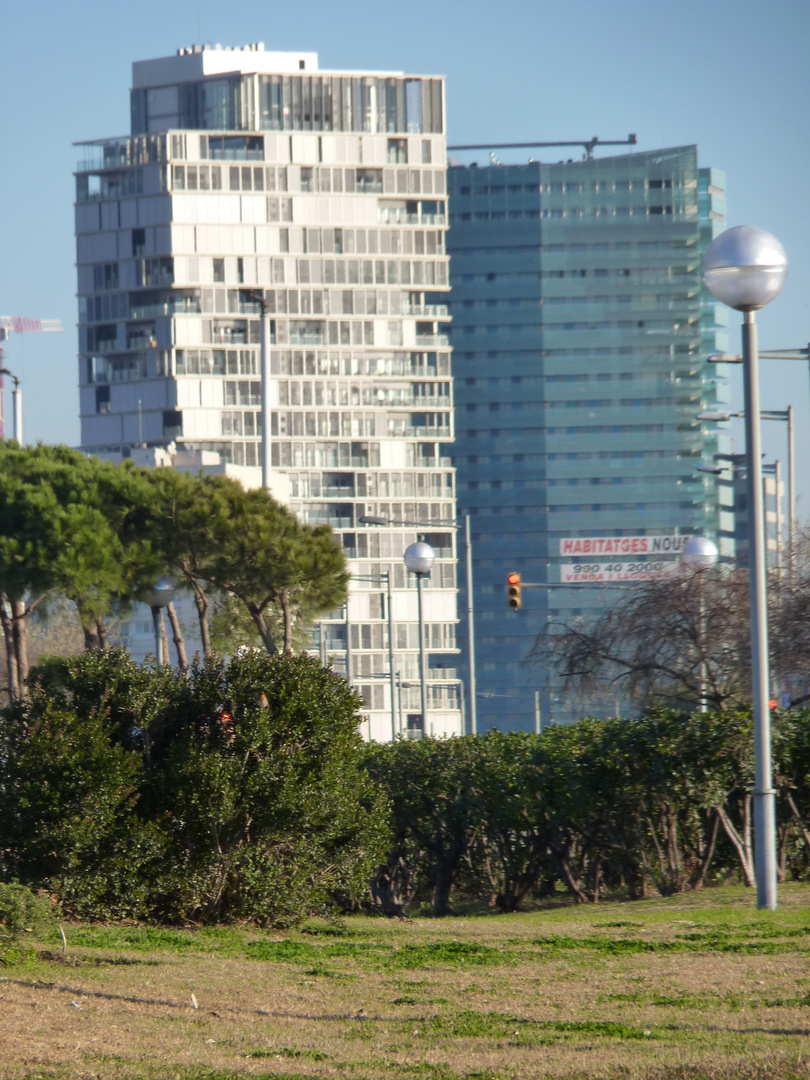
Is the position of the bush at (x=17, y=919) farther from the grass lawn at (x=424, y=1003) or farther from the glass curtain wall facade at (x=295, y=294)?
the glass curtain wall facade at (x=295, y=294)

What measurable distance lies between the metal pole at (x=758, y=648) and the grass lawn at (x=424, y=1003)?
41 cm

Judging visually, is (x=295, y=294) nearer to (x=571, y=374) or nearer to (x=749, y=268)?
(x=571, y=374)

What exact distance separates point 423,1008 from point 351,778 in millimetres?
5533

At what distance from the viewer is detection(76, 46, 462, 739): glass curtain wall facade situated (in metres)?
103

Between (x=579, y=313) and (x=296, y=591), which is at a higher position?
(x=579, y=313)

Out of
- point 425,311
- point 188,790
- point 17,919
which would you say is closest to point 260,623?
point 188,790

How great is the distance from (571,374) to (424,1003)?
14170 cm

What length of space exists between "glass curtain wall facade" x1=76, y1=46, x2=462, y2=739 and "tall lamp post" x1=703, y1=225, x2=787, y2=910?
87.6m

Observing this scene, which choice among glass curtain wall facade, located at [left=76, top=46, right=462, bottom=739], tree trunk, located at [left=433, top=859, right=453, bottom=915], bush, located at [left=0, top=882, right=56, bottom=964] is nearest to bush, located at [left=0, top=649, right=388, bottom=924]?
bush, located at [left=0, top=882, right=56, bottom=964]

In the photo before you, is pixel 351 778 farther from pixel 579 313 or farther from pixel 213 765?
pixel 579 313

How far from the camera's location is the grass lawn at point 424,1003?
638 centimetres

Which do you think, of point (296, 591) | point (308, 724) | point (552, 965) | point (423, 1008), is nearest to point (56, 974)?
point (423, 1008)

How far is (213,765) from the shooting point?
12.4 m

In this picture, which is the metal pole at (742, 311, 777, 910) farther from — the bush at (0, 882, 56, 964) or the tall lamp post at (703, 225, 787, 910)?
the bush at (0, 882, 56, 964)
